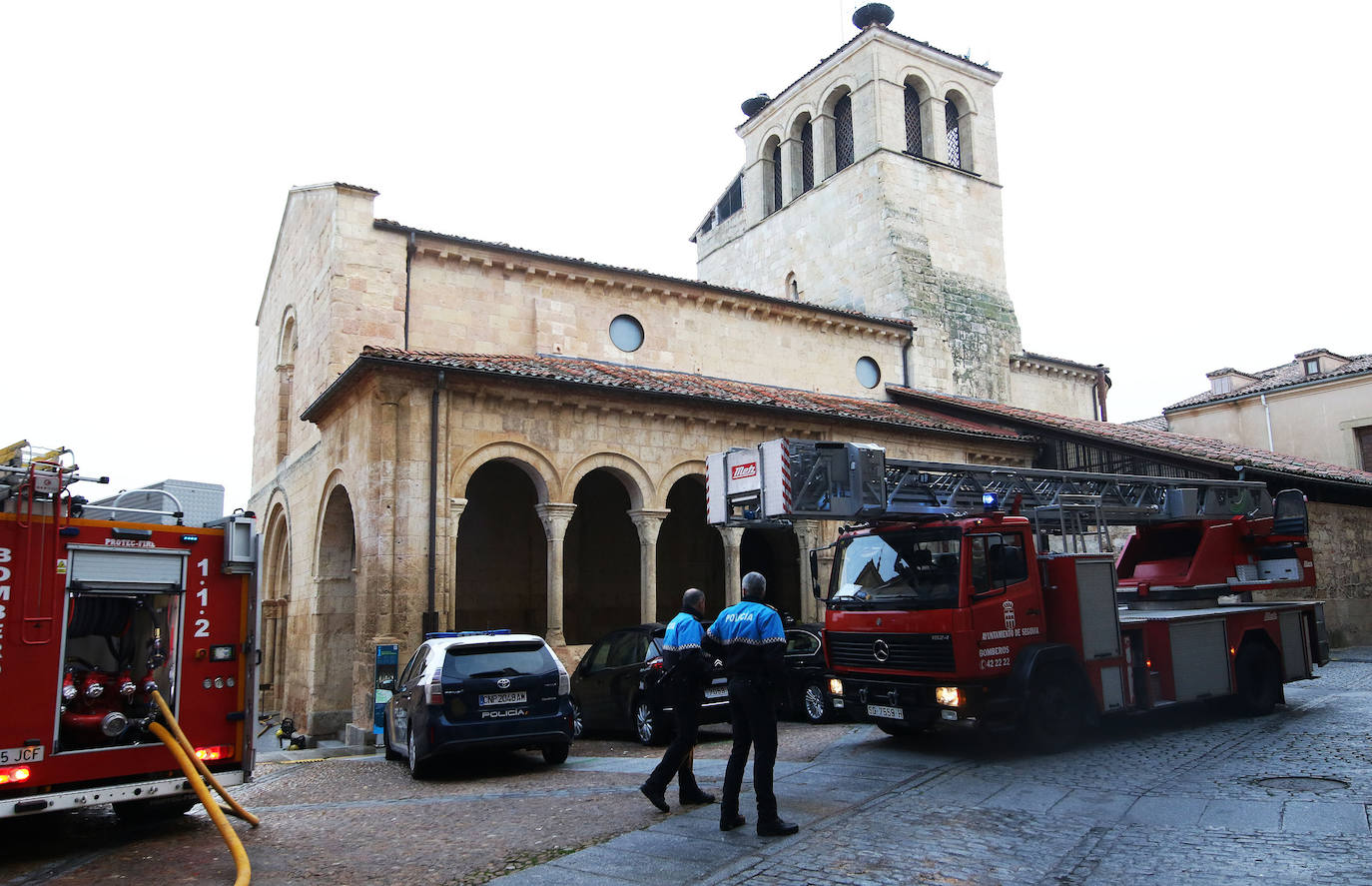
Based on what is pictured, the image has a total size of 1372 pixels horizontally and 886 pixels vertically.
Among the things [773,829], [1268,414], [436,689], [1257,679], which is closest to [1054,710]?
[1257,679]

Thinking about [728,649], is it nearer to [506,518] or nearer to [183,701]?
[183,701]

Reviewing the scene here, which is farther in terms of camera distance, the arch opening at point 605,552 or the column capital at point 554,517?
the arch opening at point 605,552

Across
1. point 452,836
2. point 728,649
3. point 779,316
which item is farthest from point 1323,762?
point 779,316

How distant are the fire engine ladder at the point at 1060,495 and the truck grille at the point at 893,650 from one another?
1.23 metres

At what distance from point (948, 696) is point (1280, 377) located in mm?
30369

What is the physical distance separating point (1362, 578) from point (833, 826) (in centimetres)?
2102

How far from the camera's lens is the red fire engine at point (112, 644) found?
6.32 m

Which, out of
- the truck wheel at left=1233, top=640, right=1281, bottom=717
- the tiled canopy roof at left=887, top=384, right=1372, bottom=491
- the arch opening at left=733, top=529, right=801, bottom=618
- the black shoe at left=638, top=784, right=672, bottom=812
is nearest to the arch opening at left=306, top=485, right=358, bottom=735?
the arch opening at left=733, top=529, right=801, bottom=618

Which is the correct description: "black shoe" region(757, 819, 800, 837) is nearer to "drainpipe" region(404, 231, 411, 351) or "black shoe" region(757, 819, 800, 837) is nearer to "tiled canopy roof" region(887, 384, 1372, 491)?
"drainpipe" region(404, 231, 411, 351)

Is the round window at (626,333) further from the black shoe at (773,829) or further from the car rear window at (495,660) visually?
the black shoe at (773,829)

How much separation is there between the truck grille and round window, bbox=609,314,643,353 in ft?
33.3

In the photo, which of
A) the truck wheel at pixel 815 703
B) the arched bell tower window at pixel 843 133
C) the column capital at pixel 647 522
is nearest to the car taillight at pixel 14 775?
the truck wheel at pixel 815 703

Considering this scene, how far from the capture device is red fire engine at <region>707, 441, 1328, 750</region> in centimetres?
876

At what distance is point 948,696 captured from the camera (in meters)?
8.64
